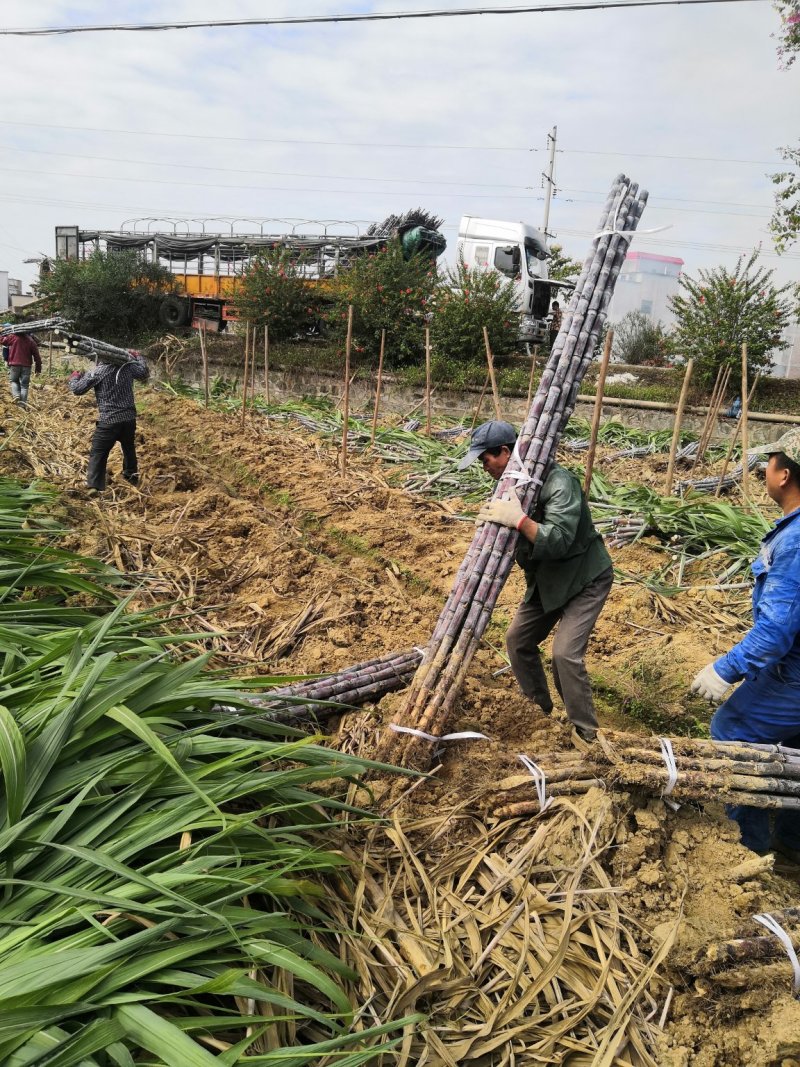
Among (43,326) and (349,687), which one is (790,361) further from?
(349,687)

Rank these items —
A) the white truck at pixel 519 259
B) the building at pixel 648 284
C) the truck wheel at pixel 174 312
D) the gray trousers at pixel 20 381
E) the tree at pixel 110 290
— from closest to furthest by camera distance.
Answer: the gray trousers at pixel 20 381
the white truck at pixel 519 259
the tree at pixel 110 290
the truck wheel at pixel 174 312
the building at pixel 648 284

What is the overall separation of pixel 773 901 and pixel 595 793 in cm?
58

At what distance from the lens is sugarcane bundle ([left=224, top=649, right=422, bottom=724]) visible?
2777 mm

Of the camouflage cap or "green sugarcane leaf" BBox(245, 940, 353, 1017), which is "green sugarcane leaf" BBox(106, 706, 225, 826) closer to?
"green sugarcane leaf" BBox(245, 940, 353, 1017)

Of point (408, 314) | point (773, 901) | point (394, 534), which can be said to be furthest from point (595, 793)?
point (408, 314)

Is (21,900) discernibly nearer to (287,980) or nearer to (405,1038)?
(287,980)

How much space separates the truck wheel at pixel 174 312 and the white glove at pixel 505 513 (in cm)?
1914

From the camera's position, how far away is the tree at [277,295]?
17.0 metres

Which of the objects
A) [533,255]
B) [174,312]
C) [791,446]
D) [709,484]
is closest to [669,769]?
[791,446]

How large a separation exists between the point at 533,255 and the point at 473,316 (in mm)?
2799

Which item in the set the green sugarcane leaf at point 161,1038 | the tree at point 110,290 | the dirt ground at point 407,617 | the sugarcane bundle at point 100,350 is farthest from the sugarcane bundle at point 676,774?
the tree at point 110,290

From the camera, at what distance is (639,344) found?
20.9m

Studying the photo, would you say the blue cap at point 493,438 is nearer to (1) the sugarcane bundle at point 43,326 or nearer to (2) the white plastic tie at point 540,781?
(2) the white plastic tie at point 540,781

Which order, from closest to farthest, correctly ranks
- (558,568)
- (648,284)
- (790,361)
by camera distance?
(558,568), (790,361), (648,284)
